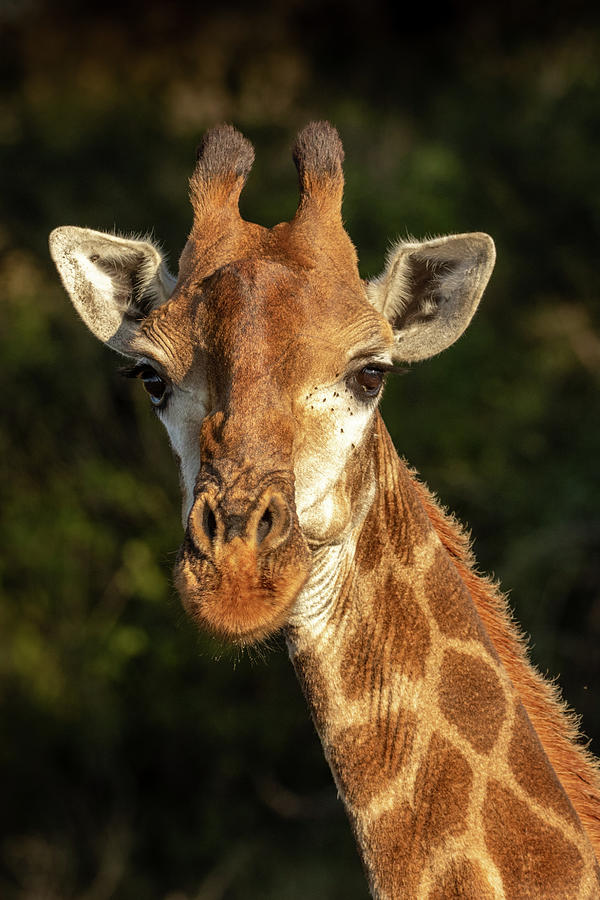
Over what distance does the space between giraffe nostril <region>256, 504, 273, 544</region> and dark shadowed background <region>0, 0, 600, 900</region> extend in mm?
6176

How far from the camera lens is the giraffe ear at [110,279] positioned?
4723 millimetres

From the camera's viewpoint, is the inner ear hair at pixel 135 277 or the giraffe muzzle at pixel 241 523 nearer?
the giraffe muzzle at pixel 241 523

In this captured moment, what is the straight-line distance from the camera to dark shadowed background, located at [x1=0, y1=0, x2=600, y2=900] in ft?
34.9

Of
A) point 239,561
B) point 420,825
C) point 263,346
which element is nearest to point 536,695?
point 420,825

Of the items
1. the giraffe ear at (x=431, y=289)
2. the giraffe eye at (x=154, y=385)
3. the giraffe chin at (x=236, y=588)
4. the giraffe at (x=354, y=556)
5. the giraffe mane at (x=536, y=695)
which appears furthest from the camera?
the giraffe ear at (x=431, y=289)

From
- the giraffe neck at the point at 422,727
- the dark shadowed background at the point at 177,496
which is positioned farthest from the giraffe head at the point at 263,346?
the dark shadowed background at the point at 177,496

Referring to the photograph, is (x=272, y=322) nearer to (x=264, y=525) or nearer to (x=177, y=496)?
(x=264, y=525)

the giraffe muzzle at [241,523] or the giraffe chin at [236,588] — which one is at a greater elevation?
the giraffe muzzle at [241,523]

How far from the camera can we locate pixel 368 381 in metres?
4.11

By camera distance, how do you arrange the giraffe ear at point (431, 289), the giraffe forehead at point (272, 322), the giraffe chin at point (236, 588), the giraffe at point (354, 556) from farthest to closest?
the giraffe ear at point (431, 289), the giraffe forehead at point (272, 322), the giraffe at point (354, 556), the giraffe chin at point (236, 588)

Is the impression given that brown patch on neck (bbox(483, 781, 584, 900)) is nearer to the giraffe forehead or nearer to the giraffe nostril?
the giraffe nostril

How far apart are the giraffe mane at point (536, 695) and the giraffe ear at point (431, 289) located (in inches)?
24.0

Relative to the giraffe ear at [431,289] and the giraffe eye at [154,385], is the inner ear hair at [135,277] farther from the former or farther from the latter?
the giraffe ear at [431,289]

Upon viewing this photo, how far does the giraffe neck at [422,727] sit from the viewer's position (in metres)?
3.65
